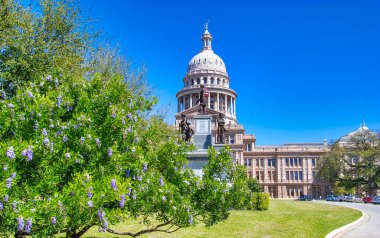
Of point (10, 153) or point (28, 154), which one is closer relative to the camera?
point (10, 153)

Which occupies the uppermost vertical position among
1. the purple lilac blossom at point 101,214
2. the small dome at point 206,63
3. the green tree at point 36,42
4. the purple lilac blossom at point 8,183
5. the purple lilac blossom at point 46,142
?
the small dome at point 206,63

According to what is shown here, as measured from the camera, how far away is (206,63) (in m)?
123

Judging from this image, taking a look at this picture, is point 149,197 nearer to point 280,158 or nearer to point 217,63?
point 280,158

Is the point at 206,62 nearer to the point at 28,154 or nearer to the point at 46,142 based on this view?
the point at 46,142

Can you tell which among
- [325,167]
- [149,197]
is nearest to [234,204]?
[149,197]

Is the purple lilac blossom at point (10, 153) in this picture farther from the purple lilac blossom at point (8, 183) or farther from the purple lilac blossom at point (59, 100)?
the purple lilac blossom at point (59, 100)

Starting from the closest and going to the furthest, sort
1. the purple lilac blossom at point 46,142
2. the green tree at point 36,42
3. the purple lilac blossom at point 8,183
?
1. the purple lilac blossom at point 8,183
2. the purple lilac blossom at point 46,142
3. the green tree at point 36,42

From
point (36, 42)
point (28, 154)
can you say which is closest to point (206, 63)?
point (36, 42)

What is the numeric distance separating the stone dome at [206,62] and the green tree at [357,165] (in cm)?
5087

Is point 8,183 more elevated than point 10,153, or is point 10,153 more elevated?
point 10,153

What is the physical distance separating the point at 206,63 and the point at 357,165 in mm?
61997

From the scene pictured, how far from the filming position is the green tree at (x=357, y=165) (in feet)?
244

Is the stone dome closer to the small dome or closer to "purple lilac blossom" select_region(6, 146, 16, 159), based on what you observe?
the small dome

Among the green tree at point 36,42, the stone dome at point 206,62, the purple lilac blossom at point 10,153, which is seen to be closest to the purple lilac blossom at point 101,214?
the purple lilac blossom at point 10,153
